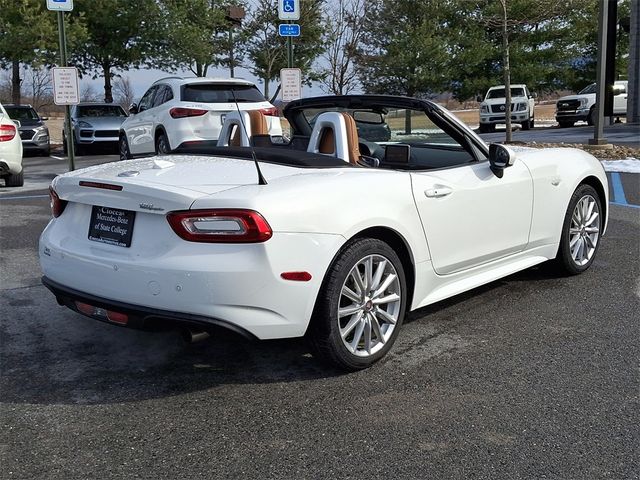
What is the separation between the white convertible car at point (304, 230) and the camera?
342cm

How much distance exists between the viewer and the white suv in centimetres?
1231

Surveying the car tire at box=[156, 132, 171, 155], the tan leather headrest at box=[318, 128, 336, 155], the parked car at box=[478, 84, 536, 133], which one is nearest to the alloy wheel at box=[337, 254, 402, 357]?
the tan leather headrest at box=[318, 128, 336, 155]

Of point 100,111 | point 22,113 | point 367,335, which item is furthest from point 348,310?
point 22,113

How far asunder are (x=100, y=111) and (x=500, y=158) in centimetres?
1865

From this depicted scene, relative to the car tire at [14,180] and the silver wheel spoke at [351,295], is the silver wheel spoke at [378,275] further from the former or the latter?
the car tire at [14,180]

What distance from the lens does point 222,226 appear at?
11.2 feet

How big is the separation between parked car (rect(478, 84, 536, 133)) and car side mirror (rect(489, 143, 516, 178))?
27223 mm

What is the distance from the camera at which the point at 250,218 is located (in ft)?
11.1

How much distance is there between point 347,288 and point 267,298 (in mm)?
497

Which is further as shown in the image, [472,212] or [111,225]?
[472,212]

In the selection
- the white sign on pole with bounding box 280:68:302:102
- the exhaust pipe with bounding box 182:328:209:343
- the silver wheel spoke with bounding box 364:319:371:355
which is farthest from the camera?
the white sign on pole with bounding box 280:68:302:102

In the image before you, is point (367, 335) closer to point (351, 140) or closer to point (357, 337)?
point (357, 337)

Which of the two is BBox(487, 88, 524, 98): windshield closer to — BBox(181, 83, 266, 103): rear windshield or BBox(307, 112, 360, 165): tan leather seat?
BBox(181, 83, 266, 103): rear windshield

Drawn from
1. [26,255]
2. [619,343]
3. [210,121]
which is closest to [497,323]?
[619,343]
